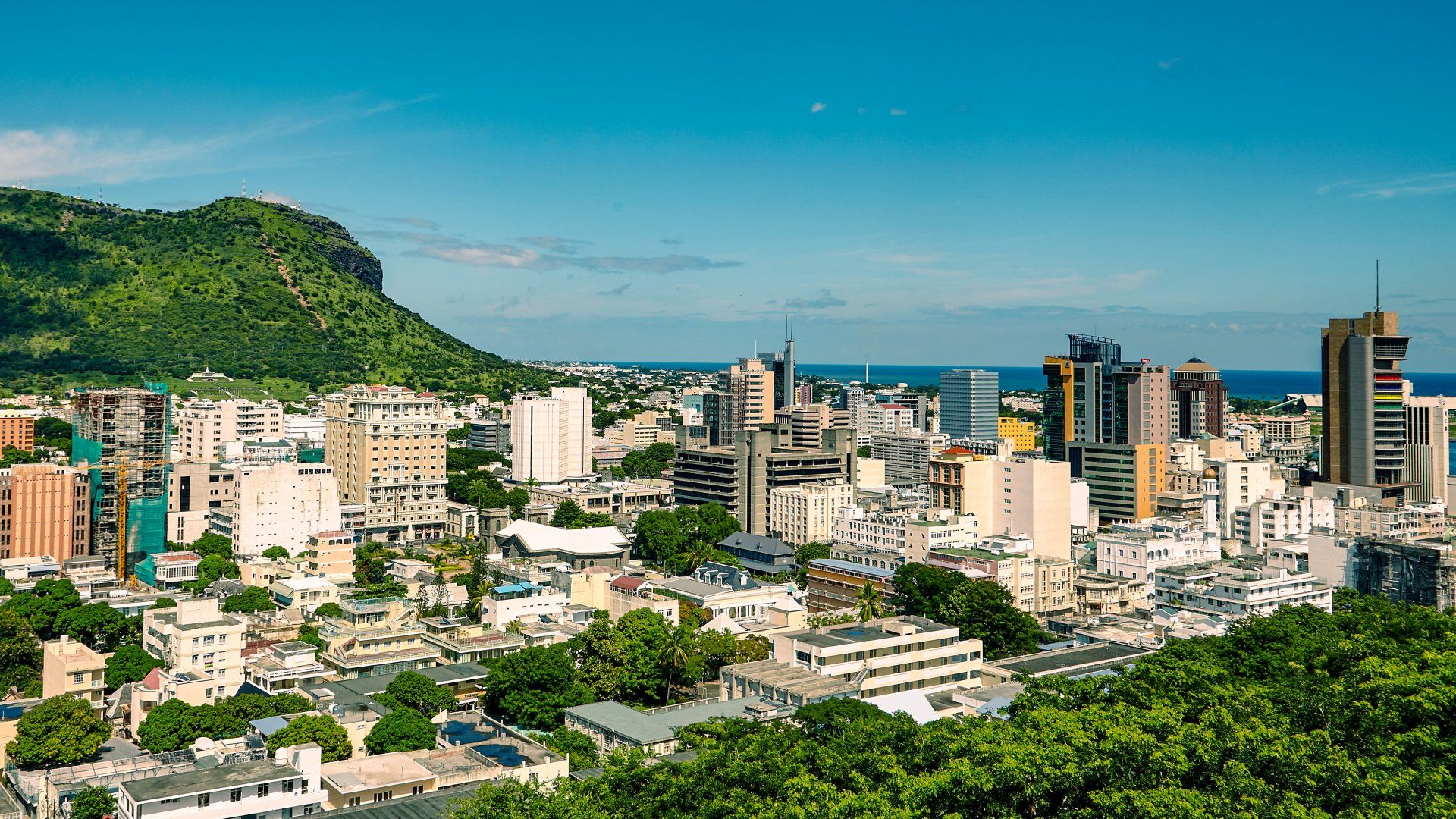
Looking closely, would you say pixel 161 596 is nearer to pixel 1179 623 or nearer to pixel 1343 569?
pixel 1179 623

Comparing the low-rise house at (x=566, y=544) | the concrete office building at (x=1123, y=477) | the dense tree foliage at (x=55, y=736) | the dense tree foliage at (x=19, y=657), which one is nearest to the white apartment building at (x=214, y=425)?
the low-rise house at (x=566, y=544)

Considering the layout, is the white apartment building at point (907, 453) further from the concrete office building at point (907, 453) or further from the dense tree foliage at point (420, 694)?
the dense tree foliage at point (420, 694)

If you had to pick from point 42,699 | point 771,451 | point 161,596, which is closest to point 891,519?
point 771,451

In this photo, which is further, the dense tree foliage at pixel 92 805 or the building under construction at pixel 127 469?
the building under construction at pixel 127 469

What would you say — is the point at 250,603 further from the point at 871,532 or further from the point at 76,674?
the point at 871,532

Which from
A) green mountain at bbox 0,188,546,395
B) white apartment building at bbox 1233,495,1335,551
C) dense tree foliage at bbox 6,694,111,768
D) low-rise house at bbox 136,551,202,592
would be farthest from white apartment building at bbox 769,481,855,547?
green mountain at bbox 0,188,546,395

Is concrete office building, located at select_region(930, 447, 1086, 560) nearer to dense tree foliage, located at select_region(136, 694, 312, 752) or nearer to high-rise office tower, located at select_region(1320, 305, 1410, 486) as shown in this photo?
high-rise office tower, located at select_region(1320, 305, 1410, 486)
